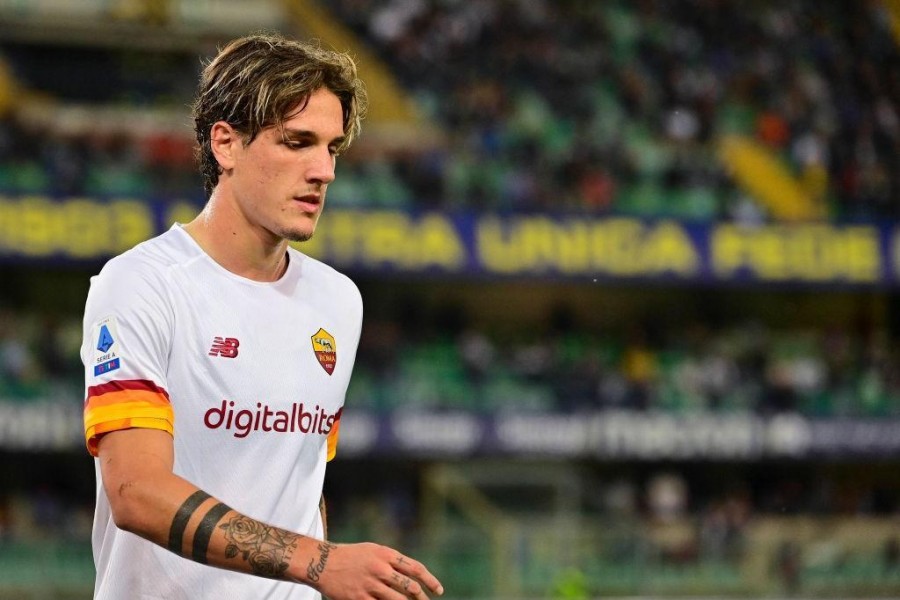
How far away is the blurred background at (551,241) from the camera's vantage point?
18031mm

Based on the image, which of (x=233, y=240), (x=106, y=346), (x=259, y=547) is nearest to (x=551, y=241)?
(x=233, y=240)

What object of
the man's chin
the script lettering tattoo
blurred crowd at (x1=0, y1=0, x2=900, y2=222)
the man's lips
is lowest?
the script lettering tattoo

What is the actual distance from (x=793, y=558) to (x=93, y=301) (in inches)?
464

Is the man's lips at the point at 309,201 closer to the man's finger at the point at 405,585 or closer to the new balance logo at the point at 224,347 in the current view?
the new balance logo at the point at 224,347

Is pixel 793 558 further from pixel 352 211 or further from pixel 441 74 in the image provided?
Result: pixel 441 74

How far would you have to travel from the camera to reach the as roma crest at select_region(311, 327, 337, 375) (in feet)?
9.25

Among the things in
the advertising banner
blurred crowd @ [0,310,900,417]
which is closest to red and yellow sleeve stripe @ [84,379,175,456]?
the advertising banner

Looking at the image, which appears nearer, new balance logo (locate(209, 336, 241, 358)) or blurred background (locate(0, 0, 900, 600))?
new balance logo (locate(209, 336, 241, 358))

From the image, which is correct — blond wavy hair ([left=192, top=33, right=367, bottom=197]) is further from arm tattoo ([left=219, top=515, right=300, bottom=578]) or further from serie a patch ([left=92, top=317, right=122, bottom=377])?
arm tattoo ([left=219, top=515, right=300, bottom=578])

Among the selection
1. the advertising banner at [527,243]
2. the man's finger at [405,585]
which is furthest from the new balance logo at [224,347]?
the advertising banner at [527,243]

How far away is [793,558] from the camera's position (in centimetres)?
1327

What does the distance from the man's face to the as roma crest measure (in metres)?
0.28

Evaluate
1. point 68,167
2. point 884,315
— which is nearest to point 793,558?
point 884,315

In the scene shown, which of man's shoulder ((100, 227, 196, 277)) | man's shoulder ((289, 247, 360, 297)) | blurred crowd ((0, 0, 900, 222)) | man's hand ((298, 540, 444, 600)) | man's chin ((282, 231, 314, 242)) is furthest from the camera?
blurred crowd ((0, 0, 900, 222))
